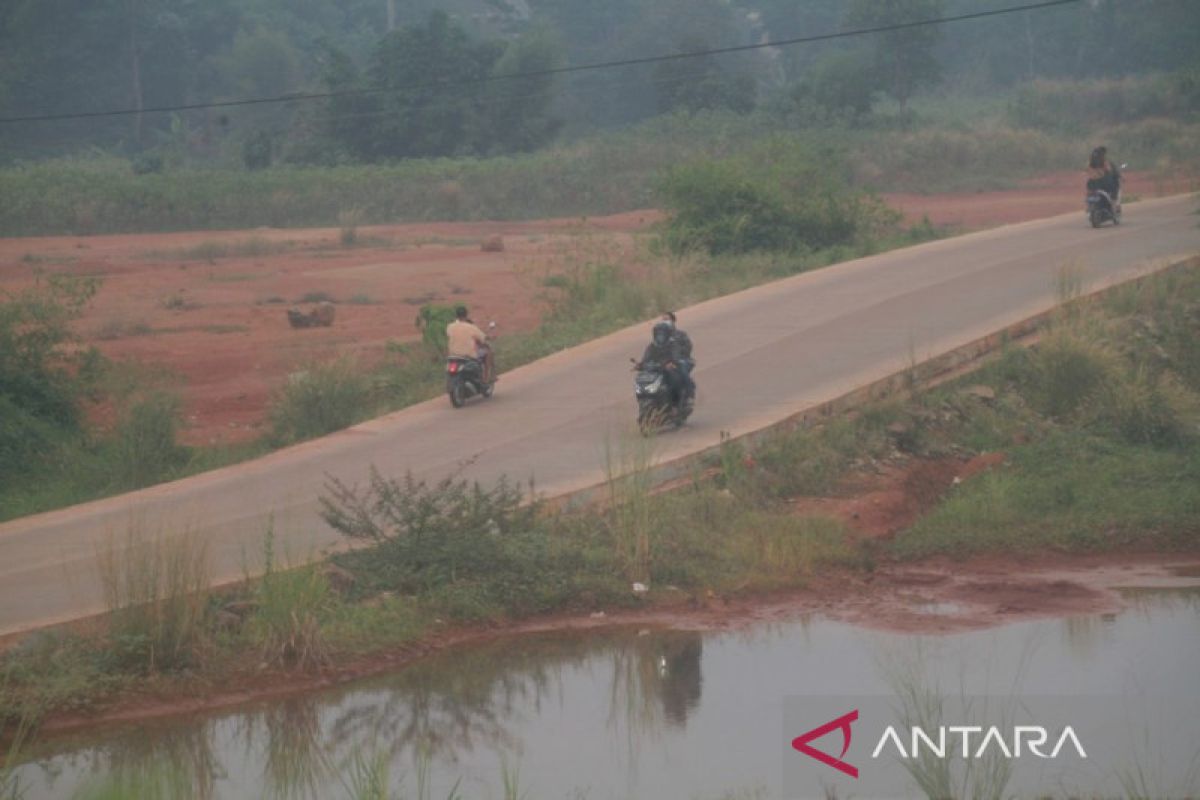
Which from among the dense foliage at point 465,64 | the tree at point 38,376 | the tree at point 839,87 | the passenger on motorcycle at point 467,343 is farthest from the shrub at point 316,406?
the tree at point 839,87

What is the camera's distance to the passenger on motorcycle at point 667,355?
16172mm

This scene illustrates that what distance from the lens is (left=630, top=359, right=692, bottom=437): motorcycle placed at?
16.2 meters

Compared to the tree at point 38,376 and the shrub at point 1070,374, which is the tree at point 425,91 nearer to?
the tree at point 38,376

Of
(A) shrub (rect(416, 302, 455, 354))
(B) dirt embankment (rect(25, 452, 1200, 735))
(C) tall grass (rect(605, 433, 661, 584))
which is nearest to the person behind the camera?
(B) dirt embankment (rect(25, 452, 1200, 735))

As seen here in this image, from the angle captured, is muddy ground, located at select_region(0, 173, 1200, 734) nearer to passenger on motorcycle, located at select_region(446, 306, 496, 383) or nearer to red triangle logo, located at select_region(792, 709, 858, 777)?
red triangle logo, located at select_region(792, 709, 858, 777)

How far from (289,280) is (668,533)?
2762cm

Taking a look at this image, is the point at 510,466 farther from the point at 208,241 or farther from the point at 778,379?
the point at 208,241

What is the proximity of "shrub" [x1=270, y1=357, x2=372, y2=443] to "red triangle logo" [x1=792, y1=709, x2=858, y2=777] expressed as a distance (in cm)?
1030

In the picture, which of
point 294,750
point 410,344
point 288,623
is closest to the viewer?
point 294,750

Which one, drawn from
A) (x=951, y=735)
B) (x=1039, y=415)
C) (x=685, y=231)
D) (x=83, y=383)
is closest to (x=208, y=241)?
(x=685, y=231)

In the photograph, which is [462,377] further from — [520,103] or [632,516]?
[520,103]

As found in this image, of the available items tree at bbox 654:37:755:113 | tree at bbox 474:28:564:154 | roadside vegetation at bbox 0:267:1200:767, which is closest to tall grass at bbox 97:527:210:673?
roadside vegetation at bbox 0:267:1200:767

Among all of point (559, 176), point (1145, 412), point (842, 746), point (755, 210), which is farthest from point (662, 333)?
point (559, 176)

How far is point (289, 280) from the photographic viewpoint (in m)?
39.8
